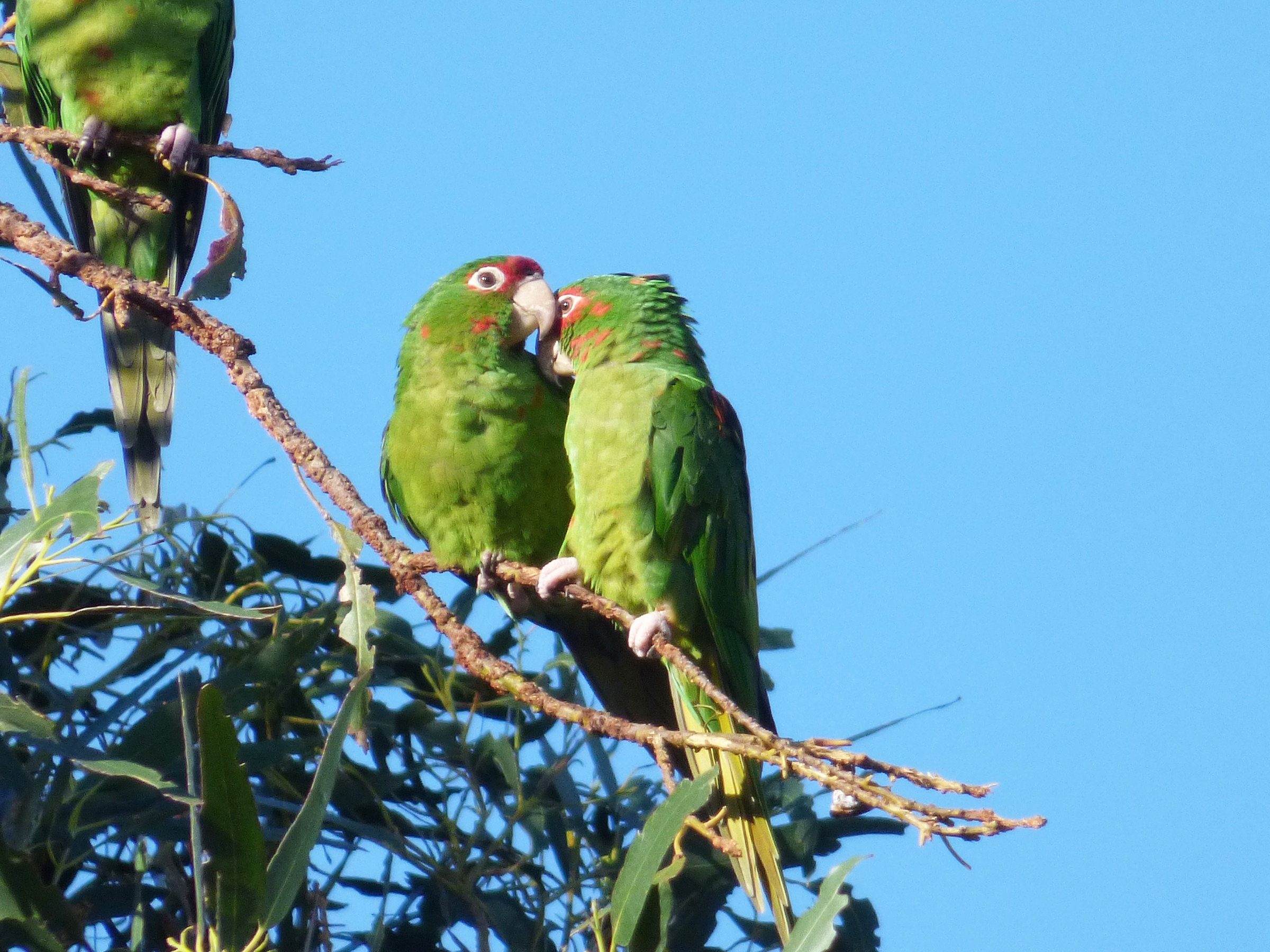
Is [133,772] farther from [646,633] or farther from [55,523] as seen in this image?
[646,633]

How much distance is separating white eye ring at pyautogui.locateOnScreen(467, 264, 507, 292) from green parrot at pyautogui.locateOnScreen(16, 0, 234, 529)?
654mm

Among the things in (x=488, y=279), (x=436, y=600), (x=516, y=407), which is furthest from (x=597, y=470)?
(x=436, y=600)

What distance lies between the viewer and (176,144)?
2.71m

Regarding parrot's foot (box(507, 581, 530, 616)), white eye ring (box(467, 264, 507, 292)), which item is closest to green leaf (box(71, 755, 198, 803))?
parrot's foot (box(507, 581, 530, 616))

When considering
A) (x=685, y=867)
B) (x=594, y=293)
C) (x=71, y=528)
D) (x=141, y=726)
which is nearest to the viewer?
(x=71, y=528)

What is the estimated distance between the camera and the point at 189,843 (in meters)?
1.94

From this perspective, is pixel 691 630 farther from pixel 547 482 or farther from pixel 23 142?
pixel 23 142

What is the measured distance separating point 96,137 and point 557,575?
1394 millimetres

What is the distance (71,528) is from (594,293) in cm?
168

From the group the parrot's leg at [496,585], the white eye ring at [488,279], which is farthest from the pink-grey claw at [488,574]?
the white eye ring at [488,279]

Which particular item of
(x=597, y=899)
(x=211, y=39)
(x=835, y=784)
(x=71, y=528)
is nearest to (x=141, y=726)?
(x=71, y=528)

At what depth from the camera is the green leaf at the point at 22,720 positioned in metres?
1.57

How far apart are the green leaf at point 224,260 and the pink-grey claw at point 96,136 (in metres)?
0.83

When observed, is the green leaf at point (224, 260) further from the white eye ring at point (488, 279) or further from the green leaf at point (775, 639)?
the green leaf at point (775, 639)
